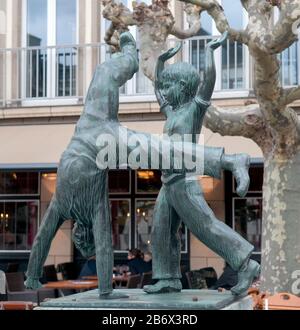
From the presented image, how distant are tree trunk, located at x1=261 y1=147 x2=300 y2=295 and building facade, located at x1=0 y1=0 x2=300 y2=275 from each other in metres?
4.24

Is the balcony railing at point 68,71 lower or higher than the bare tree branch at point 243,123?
higher

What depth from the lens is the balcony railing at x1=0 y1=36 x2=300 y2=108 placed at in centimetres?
1484

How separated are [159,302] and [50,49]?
11.6 metres

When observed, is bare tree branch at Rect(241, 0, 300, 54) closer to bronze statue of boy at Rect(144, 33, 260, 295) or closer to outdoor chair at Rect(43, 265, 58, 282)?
bronze statue of boy at Rect(144, 33, 260, 295)

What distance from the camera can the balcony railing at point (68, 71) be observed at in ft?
48.7

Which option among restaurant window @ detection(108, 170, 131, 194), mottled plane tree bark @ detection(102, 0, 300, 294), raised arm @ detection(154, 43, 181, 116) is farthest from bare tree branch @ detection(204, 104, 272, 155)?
restaurant window @ detection(108, 170, 131, 194)

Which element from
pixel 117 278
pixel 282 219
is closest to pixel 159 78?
pixel 282 219

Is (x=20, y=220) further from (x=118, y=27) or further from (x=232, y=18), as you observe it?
(x=118, y=27)
